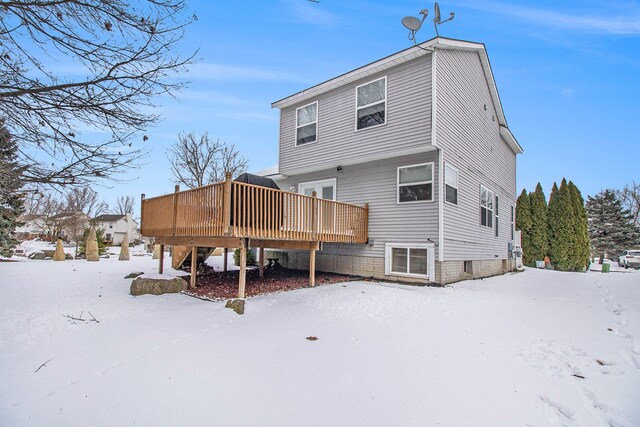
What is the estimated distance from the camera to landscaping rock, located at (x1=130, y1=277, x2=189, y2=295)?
753cm

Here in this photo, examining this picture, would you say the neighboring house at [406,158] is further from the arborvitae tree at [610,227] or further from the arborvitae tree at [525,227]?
the arborvitae tree at [610,227]

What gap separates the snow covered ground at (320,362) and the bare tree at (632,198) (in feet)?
134

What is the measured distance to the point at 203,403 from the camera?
9.78 ft

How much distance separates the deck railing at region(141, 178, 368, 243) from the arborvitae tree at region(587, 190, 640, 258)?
3797 cm

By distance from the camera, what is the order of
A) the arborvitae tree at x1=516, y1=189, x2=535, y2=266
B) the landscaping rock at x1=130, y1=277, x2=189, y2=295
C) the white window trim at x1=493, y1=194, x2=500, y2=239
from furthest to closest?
the arborvitae tree at x1=516, y1=189, x2=535, y2=266
the white window trim at x1=493, y1=194, x2=500, y2=239
the landscaping rock at x1=130, y1=277, x2=189, y2=295

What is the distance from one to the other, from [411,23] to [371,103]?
2.55 metres

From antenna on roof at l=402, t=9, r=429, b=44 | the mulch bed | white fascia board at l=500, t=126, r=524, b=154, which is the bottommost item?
the mulch bed

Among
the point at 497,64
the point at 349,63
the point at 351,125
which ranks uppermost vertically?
the point at 497,64

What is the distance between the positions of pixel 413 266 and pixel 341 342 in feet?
17.8

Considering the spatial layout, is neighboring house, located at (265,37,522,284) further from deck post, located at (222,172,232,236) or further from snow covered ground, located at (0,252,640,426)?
deck post, located at (222,172,232,236)

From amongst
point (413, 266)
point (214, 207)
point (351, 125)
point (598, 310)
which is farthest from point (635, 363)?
point (351, 125)

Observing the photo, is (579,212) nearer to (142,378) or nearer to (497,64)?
(497,64)

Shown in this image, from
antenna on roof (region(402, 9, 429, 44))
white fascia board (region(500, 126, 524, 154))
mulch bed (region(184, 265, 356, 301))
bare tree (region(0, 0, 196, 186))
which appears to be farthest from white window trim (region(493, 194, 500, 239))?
bare tree (region(0, 0, 196, 186))

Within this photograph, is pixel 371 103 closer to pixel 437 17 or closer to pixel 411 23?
pixel 411 23
